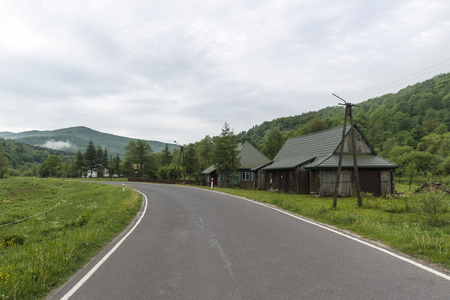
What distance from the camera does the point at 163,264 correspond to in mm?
6004

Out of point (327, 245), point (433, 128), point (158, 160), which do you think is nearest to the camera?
point (327, 245)

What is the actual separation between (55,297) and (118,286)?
905mm

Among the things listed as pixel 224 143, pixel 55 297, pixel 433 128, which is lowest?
pixel 55 297

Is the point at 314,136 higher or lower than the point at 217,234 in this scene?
higher

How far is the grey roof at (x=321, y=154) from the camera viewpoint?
25719mm

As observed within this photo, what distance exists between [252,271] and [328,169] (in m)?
22.0

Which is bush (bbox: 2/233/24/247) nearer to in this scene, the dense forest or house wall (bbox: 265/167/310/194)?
house wall (bbox: 265/167/310/194)

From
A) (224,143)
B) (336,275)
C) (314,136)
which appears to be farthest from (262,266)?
(224,143)

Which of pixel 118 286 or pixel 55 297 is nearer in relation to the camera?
pixel 55 297

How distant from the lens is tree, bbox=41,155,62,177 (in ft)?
442

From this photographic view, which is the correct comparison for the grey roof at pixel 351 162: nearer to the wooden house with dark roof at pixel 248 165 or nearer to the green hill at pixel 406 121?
the wooden house with dark roof at pixel 248 165

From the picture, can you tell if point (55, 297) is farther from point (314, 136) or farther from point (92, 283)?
point (314, 136)

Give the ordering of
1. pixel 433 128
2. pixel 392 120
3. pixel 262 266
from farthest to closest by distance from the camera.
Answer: pixel 392 120 < pixel 433 128 < pixel 262 266

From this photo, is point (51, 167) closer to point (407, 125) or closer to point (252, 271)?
point (407, 125)
